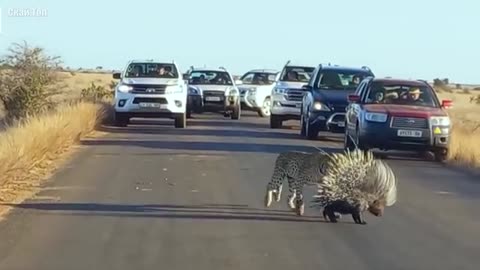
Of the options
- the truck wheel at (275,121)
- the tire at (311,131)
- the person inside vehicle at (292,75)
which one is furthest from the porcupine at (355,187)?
the person inside vehicle at (292,75)

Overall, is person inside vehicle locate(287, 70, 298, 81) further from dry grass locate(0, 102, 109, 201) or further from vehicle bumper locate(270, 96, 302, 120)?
dry grass locate(0, 102, 109, 201)

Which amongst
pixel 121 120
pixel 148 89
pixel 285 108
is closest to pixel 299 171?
pixel 148 89

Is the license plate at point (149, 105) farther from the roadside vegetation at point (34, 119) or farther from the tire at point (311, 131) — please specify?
the tire at point (311, 131)

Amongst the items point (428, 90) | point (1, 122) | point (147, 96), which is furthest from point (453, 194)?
point (1, 122)

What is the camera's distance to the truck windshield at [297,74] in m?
33.3

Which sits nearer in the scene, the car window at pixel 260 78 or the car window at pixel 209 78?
the car window at pixel 209 78

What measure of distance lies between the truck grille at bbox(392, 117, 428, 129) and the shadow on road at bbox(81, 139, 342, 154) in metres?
2.01

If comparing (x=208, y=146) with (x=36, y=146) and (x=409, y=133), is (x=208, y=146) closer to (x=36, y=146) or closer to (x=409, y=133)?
(x=409, y=133)

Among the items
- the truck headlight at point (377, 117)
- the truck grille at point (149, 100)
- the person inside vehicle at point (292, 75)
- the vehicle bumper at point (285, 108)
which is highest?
the truck headlight at point (377, 117)

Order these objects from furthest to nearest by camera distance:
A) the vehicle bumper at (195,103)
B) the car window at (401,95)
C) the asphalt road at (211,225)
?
the vehicle bumper at (195,103), the car window at (401,95), the asphalt road at (211,225)

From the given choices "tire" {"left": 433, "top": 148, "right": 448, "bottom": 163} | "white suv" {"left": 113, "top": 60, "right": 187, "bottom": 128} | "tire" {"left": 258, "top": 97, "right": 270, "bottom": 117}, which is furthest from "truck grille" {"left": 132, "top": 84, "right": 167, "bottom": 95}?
"tire" {"left": 258, "top": 97, "right": 270, "bottom": 117}

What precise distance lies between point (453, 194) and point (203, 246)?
6.12 meters

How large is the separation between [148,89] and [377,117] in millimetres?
9941

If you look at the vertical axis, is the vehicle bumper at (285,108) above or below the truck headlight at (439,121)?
below
